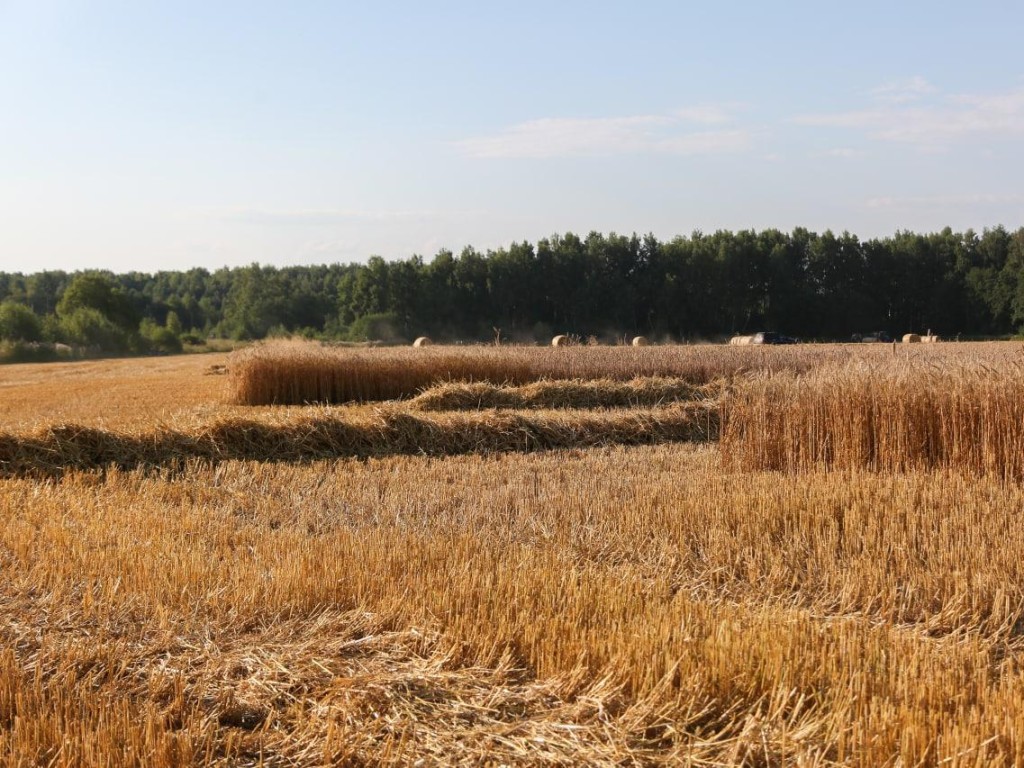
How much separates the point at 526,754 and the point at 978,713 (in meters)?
2.01

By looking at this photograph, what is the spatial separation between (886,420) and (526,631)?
8.10 metres

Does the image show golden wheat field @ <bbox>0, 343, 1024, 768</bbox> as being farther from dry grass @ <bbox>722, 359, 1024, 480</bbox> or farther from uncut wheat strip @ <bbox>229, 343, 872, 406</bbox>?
uncut wheat strip @ <bbox>229, 343, 872, 406</bbox>

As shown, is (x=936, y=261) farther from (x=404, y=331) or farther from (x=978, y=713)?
(x=978, y=713)

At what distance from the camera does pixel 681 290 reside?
216 feet

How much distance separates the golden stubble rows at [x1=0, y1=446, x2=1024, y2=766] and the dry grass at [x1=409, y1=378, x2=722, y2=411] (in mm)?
9205

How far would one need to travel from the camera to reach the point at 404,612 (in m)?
5.67

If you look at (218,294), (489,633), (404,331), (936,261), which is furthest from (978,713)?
(218,294)

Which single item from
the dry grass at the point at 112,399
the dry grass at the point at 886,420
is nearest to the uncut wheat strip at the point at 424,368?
the dry grass at the point at 112,399

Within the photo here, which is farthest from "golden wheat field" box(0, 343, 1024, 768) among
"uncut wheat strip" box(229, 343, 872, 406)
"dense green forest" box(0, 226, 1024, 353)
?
"dense green forest" box(0, 226, 1024, 353)

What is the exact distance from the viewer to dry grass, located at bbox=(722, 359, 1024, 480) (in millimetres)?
10945

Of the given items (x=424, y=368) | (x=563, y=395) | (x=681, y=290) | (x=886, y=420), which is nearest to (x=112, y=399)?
(x=424, y=368)

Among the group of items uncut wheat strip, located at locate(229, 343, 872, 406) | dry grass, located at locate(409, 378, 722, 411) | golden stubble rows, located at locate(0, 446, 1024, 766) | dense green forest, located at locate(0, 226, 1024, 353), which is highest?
dense green forest, located at locate(0, 226, 1024, 353)

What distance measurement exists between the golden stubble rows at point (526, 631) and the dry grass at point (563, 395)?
9.20 meters

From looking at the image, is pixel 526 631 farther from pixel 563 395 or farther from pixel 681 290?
pixel 681 290
